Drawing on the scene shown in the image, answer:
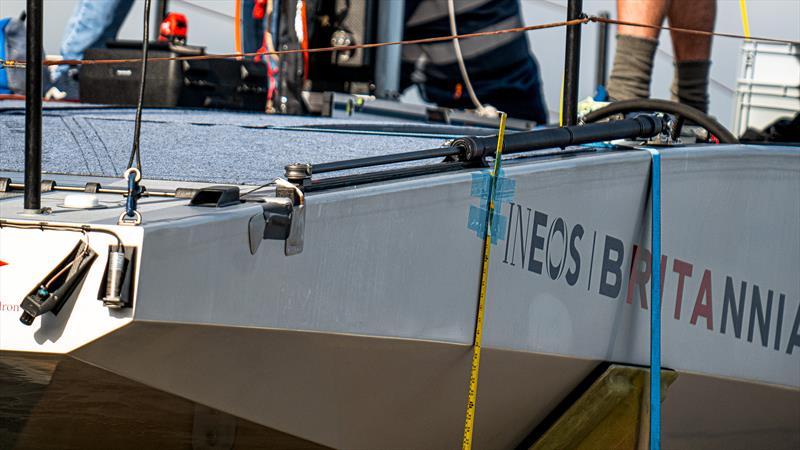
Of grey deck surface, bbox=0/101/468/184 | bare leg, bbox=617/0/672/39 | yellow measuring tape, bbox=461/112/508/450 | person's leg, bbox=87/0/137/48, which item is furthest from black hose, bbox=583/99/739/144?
person's leg, bbox=87/0/137/48

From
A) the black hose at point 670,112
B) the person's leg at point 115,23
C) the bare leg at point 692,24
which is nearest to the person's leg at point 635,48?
the bare leg at point 692,24

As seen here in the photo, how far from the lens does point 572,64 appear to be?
1.91 meters

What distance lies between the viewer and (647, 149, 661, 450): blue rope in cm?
178

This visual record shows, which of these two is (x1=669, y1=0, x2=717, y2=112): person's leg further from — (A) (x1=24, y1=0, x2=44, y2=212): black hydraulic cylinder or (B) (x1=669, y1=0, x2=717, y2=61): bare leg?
(A) (x1=24, y1=0, x2=44, y2=212): black hydraulic cylinder

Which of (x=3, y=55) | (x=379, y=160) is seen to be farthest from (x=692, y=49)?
(x=3, y=55)

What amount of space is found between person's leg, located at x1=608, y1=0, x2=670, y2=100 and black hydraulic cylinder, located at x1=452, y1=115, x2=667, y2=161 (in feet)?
3.28

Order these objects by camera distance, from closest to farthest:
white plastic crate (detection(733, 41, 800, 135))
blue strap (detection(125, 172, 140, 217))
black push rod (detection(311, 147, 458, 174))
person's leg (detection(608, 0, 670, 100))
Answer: blue strap (detection(125, 172, 140, 217))
black push rod (detection(311, 147, 458, 174))
person's leg (detection(608, 0, 670, 100))
white plastic crate (detection(733, 41, 800, 135))

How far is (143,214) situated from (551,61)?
4.56m

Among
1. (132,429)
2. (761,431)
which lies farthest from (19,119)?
(761,431)

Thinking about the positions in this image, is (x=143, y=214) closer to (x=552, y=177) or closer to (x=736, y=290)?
(x=552, y=177)

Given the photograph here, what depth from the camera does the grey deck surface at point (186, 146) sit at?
1665mm

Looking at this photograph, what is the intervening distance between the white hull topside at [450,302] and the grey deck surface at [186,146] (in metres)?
0.29

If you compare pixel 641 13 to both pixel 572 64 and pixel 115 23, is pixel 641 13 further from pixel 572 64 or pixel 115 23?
pixel 115 23

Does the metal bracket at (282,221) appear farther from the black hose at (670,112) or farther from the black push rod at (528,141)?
the black hose at (670,112)
